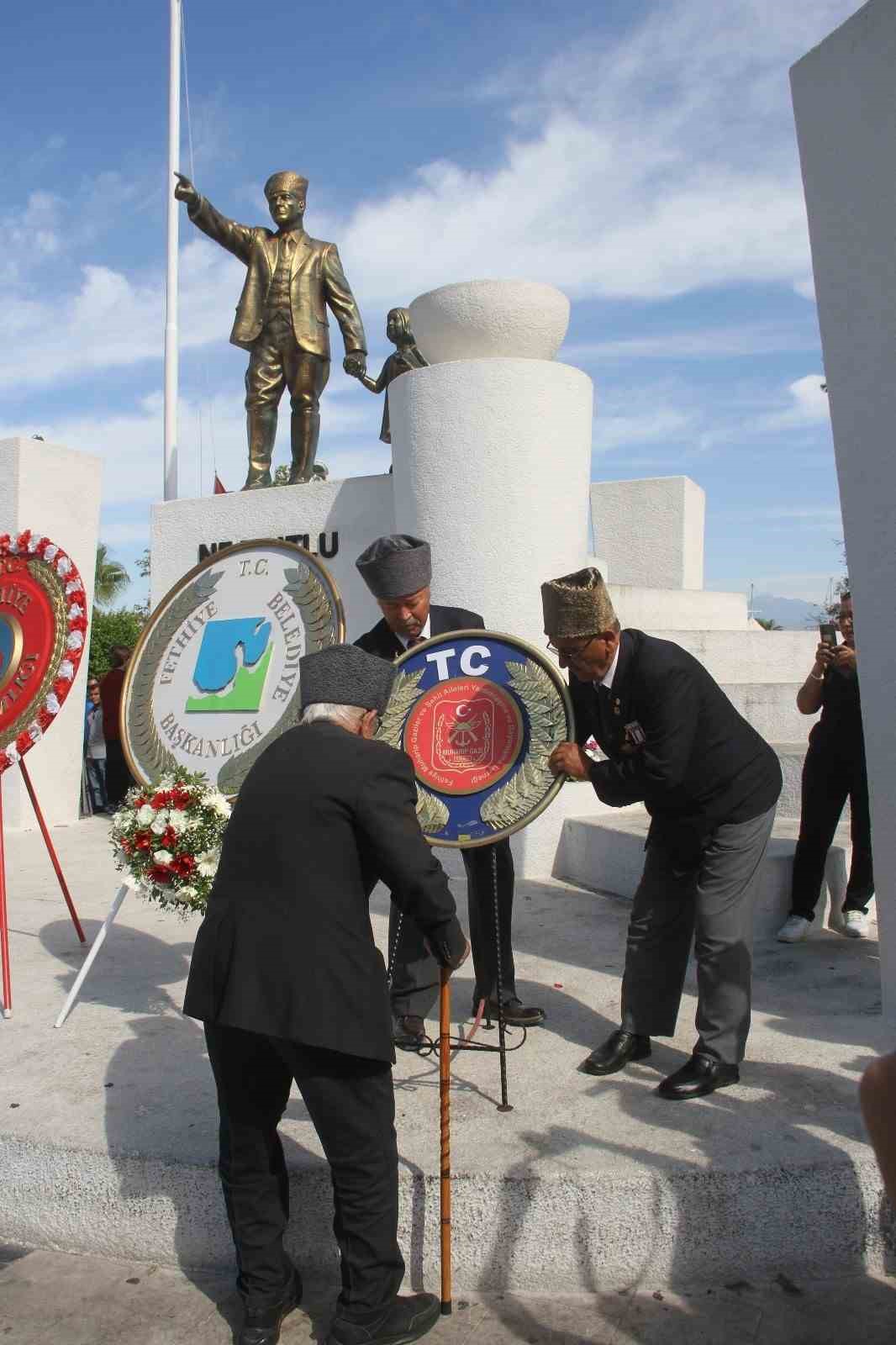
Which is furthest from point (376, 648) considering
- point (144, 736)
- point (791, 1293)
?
point (791, 1293)

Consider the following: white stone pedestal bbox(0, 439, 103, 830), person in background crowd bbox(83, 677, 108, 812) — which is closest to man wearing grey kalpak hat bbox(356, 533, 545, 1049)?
white stone pedestal bbox(0, 439, 103, 830)

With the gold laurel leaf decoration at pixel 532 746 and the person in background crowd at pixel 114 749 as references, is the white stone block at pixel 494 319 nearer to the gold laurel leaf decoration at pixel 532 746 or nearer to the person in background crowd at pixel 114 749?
the gold laurel leaf decoration at pixel 532 746

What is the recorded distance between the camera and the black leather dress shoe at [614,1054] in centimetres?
359

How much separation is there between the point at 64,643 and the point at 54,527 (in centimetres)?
488

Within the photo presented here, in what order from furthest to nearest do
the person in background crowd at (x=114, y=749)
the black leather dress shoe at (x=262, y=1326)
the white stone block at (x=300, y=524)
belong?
the person in background crowd at (x=114, y=749) < the white stone block at (x=300, y=524) < the black leather dress shoe at (x=262, y=1326)

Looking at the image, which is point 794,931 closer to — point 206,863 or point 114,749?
point 206,863

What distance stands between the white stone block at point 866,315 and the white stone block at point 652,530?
296 inches

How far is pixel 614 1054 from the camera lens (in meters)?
3.61

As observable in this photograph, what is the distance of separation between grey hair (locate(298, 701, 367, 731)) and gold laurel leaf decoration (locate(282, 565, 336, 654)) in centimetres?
138

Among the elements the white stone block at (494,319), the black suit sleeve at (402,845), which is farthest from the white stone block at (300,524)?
the black suit sleeve at (402,845)

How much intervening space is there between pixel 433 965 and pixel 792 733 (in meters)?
4.14

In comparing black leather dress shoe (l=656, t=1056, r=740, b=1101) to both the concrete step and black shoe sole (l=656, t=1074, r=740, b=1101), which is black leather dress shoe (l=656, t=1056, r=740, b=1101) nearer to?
black shoe sole (l=656, t=1074, r=740, b=1101)

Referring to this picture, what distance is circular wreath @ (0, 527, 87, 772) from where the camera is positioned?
15.5 ft

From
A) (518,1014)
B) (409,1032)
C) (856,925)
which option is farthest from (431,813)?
(856,925)
